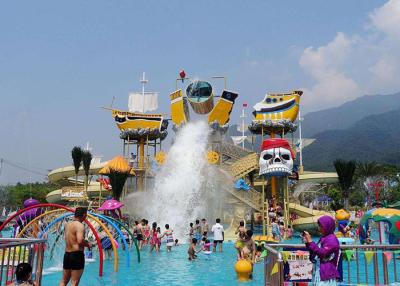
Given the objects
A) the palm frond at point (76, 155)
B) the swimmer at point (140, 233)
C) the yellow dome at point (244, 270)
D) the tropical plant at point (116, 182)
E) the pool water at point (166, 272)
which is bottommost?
the pool water at point (166, 272)

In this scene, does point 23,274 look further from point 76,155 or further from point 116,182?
point 76,155

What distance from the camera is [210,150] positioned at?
30312mm

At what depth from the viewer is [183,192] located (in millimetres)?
27344

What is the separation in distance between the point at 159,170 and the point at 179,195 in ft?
9.97

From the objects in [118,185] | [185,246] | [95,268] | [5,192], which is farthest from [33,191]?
[95,268]

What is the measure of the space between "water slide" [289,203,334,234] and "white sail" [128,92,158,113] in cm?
2230

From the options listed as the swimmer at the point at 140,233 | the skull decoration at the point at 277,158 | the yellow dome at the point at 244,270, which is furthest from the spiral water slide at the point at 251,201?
the yellow dome at the point at 244,270

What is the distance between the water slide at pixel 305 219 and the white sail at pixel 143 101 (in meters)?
22.3

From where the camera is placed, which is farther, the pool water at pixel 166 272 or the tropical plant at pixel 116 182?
the tropical plant at pixel 116 182

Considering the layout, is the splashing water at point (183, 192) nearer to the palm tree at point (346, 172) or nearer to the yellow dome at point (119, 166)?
the yellow dome at point (119, 166)

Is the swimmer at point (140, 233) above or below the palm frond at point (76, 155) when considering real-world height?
below

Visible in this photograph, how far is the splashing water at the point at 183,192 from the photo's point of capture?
2652 centimetres

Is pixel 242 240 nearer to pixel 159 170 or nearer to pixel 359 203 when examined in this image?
pixel 159 170

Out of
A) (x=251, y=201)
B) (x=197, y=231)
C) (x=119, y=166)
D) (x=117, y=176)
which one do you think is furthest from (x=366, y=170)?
(x=197, y=231)
